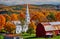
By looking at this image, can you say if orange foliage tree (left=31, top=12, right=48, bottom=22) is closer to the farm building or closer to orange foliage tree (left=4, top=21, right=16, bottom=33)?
the farm building

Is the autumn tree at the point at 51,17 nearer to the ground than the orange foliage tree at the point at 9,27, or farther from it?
farther from it

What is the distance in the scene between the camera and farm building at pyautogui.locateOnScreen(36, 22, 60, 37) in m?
1.96

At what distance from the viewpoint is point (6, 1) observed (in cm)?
201

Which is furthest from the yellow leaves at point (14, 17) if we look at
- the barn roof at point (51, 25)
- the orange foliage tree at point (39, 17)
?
the barn roof at point (51, 25)

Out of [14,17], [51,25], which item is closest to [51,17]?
[51,25]

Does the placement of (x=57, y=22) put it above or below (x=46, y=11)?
below

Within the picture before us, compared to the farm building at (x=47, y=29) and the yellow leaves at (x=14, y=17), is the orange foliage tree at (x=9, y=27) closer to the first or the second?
the yellow leaves at (x=14, y=17)

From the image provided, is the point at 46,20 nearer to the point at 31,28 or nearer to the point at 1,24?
the point at 31,28

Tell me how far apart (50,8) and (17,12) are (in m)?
0.41

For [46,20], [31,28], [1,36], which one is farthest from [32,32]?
[1,36]

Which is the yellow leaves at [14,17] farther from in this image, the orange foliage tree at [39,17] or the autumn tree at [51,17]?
the autumn tree at [51,17]

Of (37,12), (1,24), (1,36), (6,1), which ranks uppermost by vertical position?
(6,1)

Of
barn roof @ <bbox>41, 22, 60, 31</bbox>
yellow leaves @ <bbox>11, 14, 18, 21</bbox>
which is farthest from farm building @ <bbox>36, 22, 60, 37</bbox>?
yellow leaves @ <bbox>11, 14, 18, 21</bbox>

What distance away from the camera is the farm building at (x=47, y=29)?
1958 millimetres
